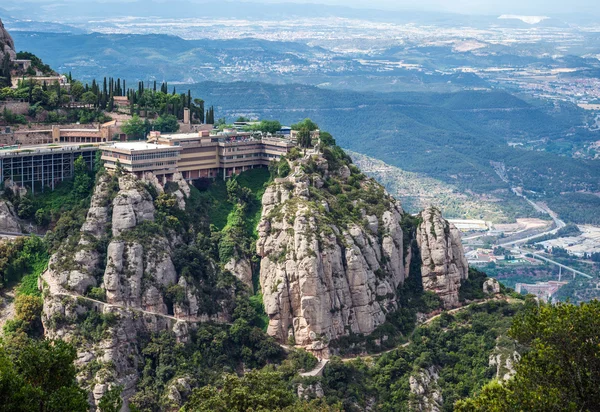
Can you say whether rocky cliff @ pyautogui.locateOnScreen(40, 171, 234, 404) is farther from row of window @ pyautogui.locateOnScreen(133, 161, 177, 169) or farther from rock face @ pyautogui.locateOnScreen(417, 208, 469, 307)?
rock face @ pyautogui.locateOnScreen(417, 208, 469, 307)

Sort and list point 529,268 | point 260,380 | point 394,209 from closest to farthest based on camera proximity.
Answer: point 260,380 < point 394,209 < point 529,268

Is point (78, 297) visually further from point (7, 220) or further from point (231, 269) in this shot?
point (231, 269)

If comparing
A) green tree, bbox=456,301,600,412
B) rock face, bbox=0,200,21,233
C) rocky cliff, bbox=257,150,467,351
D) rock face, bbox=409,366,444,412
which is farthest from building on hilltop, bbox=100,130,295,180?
green tree, bbox=456,301,600,412

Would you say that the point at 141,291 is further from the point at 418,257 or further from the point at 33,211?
the point at 418,257

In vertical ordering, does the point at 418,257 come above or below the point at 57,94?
below

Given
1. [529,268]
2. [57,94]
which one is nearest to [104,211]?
[57,94]

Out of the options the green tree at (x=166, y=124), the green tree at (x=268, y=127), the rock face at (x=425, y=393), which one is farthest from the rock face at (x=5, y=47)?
the rock face at (x=425, y=393)
